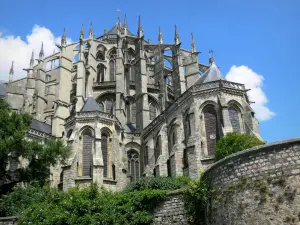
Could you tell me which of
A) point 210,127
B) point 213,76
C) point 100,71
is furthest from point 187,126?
point 100,71

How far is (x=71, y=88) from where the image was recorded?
39750 mm

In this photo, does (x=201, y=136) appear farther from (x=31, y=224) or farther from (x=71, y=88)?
(x=71, y=88)

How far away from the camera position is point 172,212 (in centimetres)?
1410

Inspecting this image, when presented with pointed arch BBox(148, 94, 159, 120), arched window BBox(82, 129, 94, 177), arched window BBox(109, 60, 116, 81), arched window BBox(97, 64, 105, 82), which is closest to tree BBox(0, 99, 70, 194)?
arched window BBox(82, 129, 94, 177)

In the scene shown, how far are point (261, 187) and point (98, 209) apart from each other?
23.6 ft

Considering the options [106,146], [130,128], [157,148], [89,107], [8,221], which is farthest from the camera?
[130,128]

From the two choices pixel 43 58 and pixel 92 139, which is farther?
pixel 43 58

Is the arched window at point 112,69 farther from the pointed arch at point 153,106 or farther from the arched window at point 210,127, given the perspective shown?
the arched window at point 210,127

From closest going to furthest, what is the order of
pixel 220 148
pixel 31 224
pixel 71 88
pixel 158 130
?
pixel 31 224
pixel 220 148
pixel 158 130
pixel 71 88

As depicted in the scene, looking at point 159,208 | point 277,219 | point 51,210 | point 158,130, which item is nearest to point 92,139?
point 158,130

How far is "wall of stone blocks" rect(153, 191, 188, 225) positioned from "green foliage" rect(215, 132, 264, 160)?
683 centimetres

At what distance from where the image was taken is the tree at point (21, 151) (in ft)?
71.5

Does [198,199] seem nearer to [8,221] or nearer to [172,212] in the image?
[172,212]

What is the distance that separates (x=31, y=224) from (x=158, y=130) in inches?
669
